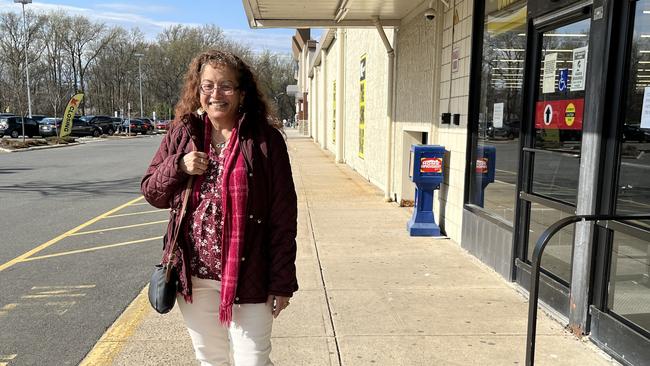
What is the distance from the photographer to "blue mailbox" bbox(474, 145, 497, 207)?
558 centimetres

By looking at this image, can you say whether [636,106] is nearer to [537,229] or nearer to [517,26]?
[537,229]

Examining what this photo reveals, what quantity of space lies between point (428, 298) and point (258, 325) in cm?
255

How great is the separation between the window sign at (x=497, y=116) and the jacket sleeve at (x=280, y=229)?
141 inches

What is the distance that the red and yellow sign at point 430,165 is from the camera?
22.0 ft

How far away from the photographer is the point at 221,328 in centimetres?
247

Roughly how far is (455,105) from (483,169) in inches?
42.8

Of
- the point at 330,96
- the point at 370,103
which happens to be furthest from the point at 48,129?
the point at 370,103

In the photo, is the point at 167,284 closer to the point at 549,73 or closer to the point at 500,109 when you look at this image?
the point at 549,73

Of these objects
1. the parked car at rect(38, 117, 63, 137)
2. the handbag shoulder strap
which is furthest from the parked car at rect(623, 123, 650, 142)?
the parked car at rect(38, 117, 63, 137)

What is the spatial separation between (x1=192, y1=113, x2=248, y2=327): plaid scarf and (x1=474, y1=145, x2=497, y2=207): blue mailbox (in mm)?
3898

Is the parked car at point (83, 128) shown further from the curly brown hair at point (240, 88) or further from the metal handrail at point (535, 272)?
the metal handrail at point (535, 272)

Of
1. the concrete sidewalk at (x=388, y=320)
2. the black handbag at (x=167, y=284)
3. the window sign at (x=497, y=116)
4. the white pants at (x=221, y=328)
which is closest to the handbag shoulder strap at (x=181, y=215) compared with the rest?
the black handbag at (x=167, y=284)

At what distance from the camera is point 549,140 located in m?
4.30

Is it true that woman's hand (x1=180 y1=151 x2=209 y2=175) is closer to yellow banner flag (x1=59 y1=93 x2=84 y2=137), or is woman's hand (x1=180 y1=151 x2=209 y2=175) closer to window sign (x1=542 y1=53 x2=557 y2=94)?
window sign (x1=542 y1=53 x2=557 y2=94)
